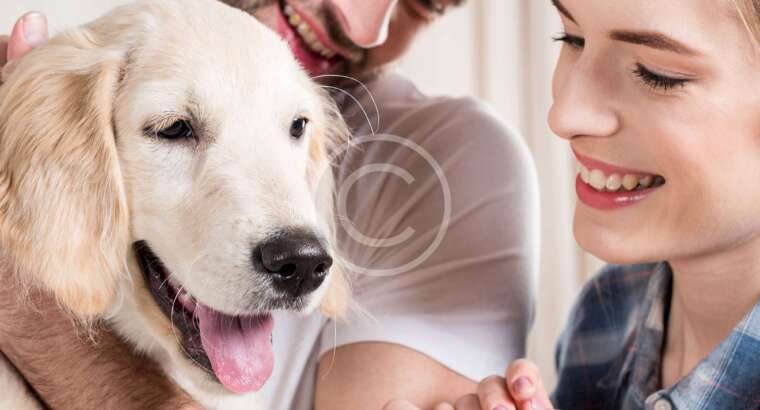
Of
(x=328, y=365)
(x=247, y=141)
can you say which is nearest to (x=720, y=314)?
(x=328, y=365)

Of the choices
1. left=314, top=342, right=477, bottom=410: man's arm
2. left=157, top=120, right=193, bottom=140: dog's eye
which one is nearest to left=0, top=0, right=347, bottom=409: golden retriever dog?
left=157, top=120, right=193, bottom=140: dog's eye

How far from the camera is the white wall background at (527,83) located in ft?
7.09

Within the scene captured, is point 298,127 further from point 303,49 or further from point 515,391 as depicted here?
point 515,391

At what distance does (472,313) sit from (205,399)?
0.43m

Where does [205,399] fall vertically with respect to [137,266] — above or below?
below

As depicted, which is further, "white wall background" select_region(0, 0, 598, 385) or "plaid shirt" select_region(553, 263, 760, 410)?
"white wall background" select_region(0, 0, 598, 385)

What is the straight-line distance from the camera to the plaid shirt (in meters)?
1.07

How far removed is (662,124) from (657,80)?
0.16ft

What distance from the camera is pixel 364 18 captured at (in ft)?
4.14

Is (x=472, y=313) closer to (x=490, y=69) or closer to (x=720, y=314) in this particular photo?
(x=720, y=314)

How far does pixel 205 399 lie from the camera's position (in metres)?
1.03

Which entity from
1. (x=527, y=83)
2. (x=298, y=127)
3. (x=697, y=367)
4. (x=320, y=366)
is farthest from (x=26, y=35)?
(x=527, y=83)

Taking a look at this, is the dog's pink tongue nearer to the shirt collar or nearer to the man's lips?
A: the man's lips

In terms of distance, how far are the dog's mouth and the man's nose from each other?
1.56 feet
